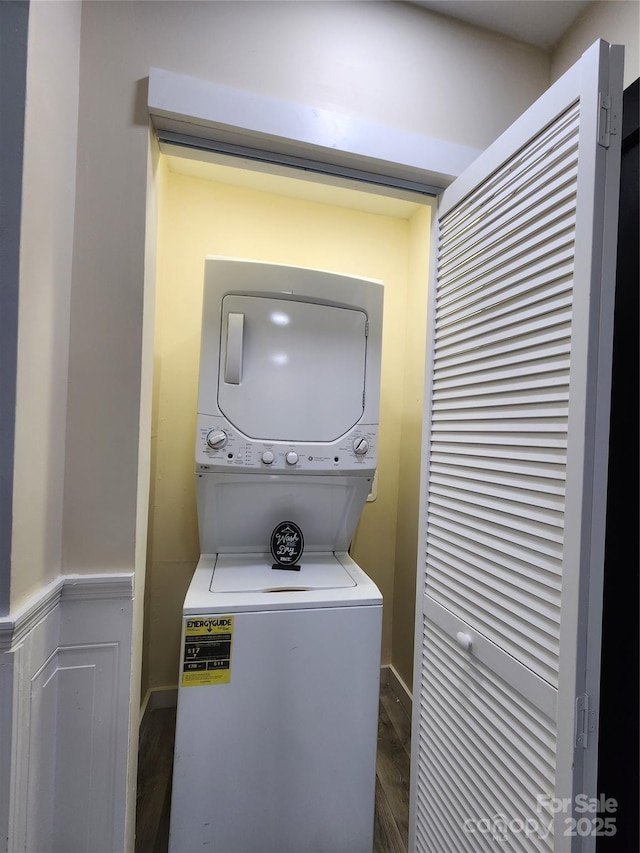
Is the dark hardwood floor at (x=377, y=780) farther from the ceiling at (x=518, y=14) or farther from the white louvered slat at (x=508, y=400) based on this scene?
the ceiling at (x=518, y=14)

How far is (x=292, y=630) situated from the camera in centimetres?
123

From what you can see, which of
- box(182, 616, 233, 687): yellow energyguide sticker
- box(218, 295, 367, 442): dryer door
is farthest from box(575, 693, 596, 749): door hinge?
box(218, 295, 367, 442): dryer door

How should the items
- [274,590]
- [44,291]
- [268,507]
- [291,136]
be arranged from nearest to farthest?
[44,291]
[291,136]
[274,590]
[268,507]

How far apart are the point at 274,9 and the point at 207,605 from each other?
5.80ft

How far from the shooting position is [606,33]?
1144mm

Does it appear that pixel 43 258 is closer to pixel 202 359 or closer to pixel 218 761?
pixel 202 359

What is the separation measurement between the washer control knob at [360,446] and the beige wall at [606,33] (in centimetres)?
130

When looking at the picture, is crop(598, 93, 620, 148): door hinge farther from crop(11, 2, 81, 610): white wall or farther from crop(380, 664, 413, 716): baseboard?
crop(380, 664, 413, 716): baseboard

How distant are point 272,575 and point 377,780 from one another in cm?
109

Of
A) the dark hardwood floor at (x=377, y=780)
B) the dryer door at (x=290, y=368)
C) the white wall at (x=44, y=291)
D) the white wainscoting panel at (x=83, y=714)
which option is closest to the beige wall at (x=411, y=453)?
the dark hardwood floor at (x=377, y=780)

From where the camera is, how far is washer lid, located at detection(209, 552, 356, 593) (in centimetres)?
133

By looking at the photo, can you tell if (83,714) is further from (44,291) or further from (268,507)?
(44,291)

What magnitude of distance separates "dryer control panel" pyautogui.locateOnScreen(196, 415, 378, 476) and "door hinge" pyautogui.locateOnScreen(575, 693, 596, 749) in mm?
945

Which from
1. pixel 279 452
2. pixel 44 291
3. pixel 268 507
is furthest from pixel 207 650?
pixel 44 291
